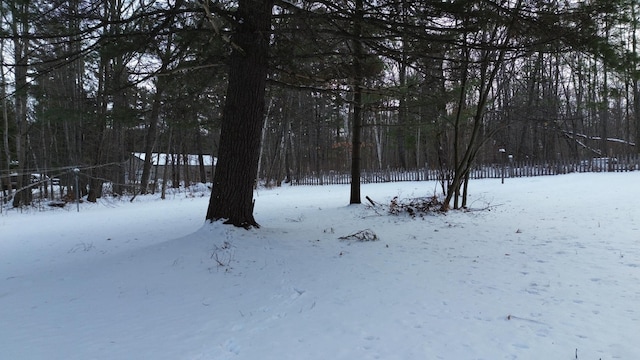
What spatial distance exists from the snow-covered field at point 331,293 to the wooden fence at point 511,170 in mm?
9039

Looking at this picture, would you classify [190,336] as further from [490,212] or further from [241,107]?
[490,212]

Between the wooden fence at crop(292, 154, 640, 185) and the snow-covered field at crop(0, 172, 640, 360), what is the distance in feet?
29.7

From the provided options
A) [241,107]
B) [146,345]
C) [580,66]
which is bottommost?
[146,345]

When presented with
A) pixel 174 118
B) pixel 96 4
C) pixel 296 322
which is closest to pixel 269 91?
pixel 174 118

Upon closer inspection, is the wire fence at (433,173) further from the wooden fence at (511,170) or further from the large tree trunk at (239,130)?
the large tree trunk at (239,130)

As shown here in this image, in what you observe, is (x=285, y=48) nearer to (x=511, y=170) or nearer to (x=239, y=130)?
(x=239, y=130)

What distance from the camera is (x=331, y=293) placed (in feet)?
13.0

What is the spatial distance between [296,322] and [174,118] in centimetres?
826

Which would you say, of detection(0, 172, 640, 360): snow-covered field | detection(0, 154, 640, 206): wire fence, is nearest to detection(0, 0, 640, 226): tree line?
detection(0, 172, 640, 360): snow-covered field

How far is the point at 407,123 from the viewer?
438 inches

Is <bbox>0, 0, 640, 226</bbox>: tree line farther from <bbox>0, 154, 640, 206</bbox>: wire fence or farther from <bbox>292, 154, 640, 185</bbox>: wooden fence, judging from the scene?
<bbox>292, 154, 640, 185</bbox>: wooden fence

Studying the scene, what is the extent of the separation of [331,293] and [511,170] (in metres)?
18.8

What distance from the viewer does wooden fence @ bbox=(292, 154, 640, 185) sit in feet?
58.2

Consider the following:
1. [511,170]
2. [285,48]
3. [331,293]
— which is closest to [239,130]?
[285,48]
